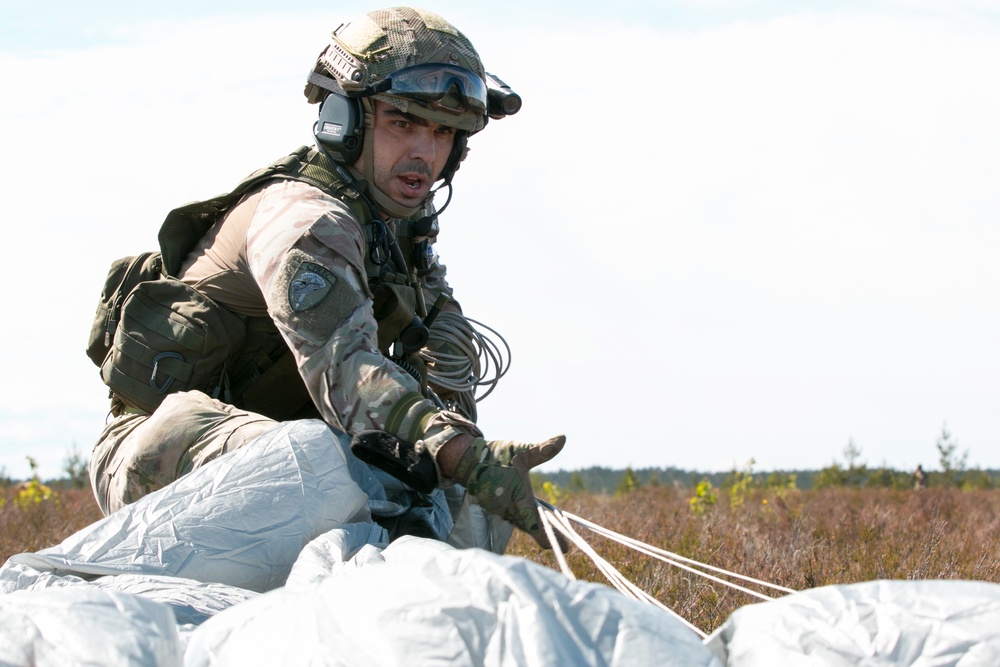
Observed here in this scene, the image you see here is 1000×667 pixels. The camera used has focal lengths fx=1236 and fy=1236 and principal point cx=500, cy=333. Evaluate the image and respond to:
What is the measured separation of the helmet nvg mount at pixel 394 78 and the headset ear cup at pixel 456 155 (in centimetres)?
18

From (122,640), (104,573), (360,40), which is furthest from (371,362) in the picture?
(122,640)

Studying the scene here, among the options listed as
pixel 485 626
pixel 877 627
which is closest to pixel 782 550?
pixel 877 627

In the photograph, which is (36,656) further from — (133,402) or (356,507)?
(133,402)

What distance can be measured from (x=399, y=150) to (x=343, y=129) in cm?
19

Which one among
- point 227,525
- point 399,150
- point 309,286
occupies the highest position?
point 399,150

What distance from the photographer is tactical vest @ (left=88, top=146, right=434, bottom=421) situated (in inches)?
147

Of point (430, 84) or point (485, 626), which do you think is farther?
point (430, 84)

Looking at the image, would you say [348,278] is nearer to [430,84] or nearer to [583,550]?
[430,84]

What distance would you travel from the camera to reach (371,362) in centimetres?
321

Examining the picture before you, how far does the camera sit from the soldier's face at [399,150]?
12.7 ft

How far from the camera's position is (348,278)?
3.35 metres

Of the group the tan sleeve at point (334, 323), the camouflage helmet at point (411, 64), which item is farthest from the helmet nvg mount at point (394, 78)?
the tan sleeve at point (334, 323)

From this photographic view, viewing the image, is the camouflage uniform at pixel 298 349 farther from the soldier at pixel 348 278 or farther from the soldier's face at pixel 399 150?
the soldier's face at pixel 399 150

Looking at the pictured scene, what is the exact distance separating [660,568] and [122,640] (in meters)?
→ 2.88
